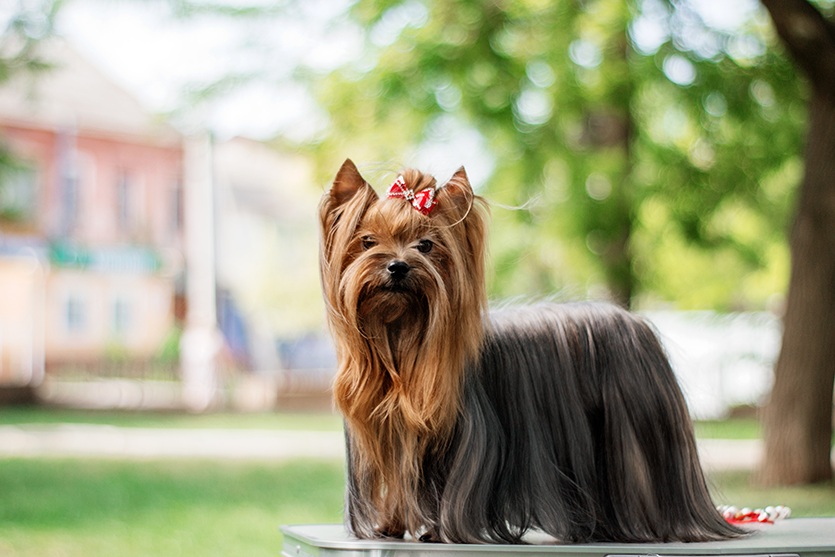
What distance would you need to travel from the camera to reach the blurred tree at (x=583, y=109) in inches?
320

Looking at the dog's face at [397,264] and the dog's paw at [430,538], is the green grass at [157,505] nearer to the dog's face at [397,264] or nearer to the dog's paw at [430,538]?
the dog's paw at [430,538]

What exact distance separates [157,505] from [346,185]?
4572mm

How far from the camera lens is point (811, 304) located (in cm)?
642

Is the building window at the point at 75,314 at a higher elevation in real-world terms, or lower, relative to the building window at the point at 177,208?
lower

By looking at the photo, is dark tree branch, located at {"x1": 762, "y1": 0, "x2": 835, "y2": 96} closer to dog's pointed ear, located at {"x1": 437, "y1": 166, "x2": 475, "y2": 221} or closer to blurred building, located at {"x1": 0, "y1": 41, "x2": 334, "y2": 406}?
dog's pointed ear, located at {"x1": 437, "y1": 166, "x2": 475, "y2": 221}

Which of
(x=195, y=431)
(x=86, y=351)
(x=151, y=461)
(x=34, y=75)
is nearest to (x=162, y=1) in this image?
(x=34, y=75)

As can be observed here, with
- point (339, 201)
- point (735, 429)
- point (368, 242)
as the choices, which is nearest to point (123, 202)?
point (735, 429)

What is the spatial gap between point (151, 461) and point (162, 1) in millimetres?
4672

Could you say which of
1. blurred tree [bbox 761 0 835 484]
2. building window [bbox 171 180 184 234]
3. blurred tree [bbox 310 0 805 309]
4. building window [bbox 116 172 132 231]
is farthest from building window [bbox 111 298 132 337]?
blurred tree [bbox 761 0 835 484]

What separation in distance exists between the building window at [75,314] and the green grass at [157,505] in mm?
14276

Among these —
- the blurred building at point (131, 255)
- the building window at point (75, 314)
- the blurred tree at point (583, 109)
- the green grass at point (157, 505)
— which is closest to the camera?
the green grass at point (157, 505)

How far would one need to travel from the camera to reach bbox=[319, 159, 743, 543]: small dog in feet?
8.45

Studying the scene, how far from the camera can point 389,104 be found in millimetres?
8430

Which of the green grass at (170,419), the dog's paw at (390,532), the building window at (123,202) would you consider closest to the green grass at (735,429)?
the green grass at (170,419)
